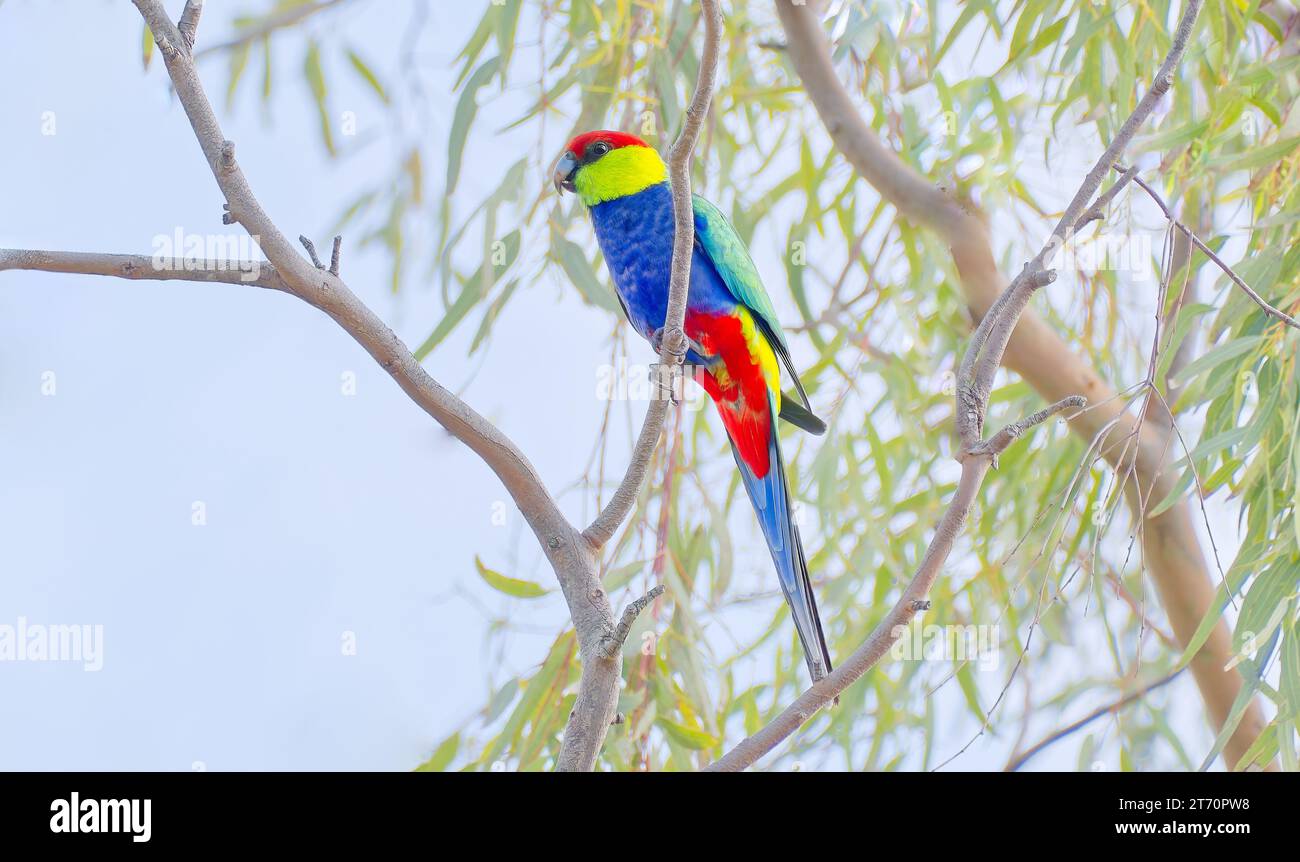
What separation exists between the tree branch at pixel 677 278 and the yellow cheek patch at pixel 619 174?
2.03 ft

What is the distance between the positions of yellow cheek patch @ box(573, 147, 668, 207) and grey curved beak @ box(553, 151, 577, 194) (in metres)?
0.01

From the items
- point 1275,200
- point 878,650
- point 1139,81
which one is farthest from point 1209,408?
point 878,650

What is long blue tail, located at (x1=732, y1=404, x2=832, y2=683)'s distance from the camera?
126 centimetres

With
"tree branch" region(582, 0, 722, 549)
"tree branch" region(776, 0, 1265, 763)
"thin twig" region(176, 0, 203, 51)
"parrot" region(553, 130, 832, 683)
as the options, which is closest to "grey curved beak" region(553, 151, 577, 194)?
"parrot" region(553, 130, 832, 683)

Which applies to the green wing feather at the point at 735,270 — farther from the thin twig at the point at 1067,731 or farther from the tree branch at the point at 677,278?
the thin twig at the point at 1067,731

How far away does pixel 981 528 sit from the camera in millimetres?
1928

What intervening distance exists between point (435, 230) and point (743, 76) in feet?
1.77

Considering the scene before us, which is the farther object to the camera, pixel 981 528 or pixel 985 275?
pixel 981 528

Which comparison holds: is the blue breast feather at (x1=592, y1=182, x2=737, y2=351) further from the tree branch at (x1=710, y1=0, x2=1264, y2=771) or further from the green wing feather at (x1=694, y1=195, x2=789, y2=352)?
the tree branch at (x1=710, y1=0, x2=1264, y2=771)

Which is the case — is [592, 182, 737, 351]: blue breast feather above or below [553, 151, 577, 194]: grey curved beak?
below

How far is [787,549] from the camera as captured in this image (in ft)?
4.48

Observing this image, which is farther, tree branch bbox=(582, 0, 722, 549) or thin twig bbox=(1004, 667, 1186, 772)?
thin twig bbox=(1004, 667, 1186, 772)

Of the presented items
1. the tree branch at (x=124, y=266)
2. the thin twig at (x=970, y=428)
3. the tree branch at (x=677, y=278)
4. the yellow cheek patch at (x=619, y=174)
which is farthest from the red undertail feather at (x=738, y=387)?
the tree branch at (x=124, y=266)
